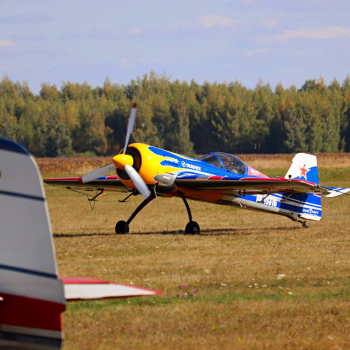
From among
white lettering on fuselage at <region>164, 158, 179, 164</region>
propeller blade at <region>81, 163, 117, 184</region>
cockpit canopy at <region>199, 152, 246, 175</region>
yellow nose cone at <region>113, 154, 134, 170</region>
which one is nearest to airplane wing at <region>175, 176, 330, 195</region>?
Result: white lettering on fuselage at <region>164, 158, 179, 164</region>

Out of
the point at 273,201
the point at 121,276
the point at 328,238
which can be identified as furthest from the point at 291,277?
the point at 273,201

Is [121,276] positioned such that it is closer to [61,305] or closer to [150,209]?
[61,305]

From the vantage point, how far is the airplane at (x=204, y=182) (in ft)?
42.8

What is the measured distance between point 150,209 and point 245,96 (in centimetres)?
8721

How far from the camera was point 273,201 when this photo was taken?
15.6 metres

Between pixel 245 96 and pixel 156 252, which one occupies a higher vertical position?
pixel 245 96

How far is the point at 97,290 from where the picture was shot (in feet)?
12.1

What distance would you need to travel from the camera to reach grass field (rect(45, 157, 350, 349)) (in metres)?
5.36

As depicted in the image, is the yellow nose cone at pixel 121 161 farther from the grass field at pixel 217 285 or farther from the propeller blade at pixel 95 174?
the grass field at pixel 217 285

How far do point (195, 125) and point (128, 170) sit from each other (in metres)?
84.5

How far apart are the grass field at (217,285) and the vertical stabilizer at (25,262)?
1682mm

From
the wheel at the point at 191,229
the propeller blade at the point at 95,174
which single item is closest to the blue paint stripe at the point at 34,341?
the propeller blade at the point at 95,174

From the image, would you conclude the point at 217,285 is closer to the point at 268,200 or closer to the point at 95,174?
the point at 95,174

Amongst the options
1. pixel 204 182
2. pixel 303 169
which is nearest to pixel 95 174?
pixel 204 182
